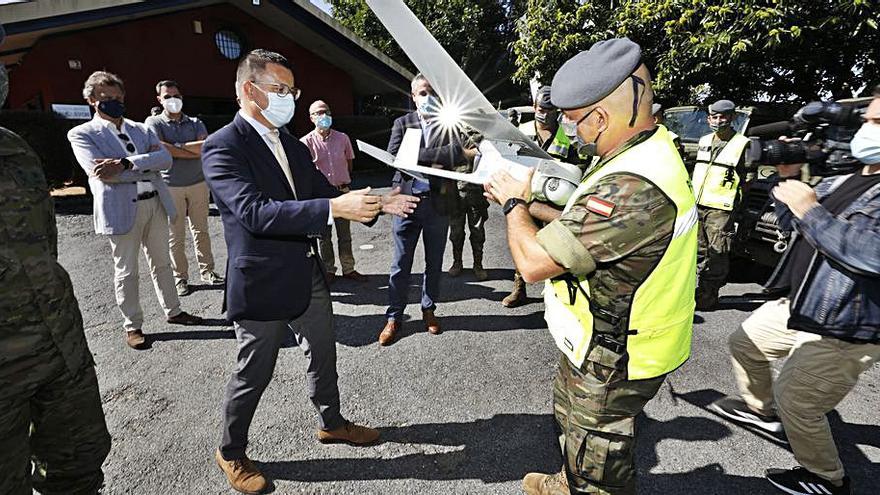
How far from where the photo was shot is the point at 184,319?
12.9 ft

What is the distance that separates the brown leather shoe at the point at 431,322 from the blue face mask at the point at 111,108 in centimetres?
304

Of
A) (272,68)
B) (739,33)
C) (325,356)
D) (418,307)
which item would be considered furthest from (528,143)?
(739,33)

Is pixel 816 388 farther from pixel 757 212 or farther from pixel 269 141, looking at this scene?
pixel 757 212

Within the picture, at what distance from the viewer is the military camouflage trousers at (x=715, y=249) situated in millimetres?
4227

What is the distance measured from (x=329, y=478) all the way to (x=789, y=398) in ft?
7.69

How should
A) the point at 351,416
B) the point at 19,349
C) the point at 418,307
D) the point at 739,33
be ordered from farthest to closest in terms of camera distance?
the point at 739,33 < the point at 418,307 < the point at 351,416 < the point at 19,349

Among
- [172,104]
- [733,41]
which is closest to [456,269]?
[172,104]

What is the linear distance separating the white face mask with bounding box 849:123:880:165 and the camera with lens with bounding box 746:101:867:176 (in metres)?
0.15

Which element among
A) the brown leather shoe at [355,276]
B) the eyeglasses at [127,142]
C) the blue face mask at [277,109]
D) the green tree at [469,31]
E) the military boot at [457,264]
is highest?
the green tree at [469,31]

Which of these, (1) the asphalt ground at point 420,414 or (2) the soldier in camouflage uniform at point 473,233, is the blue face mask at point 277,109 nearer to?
(1) the asphalt ground at point 420,414

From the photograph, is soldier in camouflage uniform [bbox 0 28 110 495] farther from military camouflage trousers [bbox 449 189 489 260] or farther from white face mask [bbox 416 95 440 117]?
military camouflage trousers [bbox 449 189 489 260]

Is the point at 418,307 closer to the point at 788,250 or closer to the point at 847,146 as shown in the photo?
the point at 788,250

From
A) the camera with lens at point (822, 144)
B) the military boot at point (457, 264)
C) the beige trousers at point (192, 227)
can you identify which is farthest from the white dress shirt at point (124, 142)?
the camera with lens at point (822, 144)

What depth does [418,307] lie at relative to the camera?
14.3 feet
